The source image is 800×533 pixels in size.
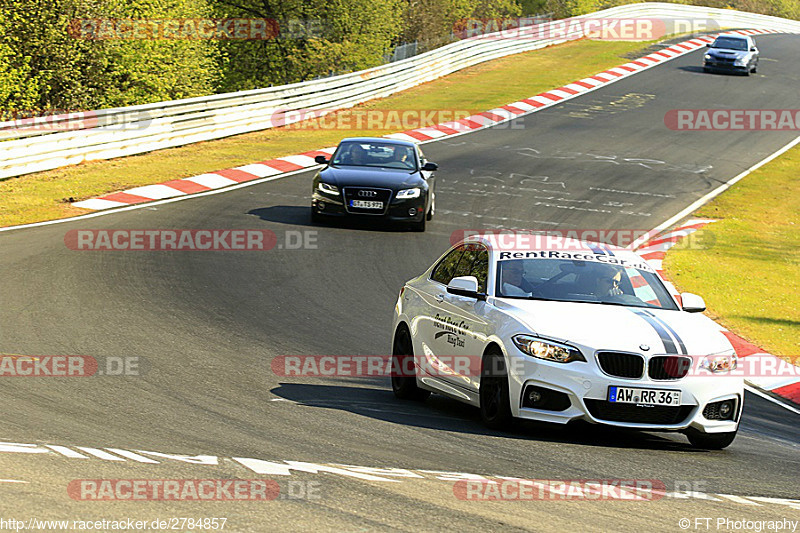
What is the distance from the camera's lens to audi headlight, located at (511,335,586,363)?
331 inches

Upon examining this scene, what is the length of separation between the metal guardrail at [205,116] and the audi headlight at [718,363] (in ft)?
59.5

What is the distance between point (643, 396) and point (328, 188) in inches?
494

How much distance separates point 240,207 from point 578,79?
24.6m

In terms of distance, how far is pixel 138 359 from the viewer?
36.0 ft

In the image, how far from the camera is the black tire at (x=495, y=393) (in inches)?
340

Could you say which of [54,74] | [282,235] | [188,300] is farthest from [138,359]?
[54,74]

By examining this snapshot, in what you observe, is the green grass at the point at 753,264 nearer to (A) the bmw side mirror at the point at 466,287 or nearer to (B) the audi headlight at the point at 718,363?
(B) the audi headlight at the point at 718,363
